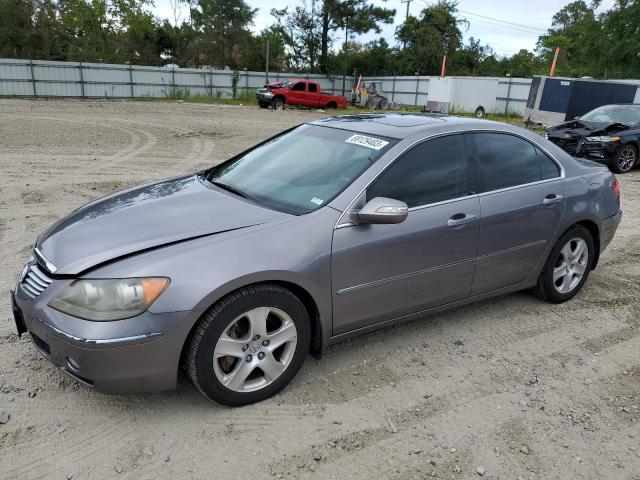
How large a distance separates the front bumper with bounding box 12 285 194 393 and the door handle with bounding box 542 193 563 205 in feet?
9.45

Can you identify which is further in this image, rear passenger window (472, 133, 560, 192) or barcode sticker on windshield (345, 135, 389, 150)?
rear passenger window (472, 133, 560, 192)

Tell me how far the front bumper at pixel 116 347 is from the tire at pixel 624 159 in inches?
480

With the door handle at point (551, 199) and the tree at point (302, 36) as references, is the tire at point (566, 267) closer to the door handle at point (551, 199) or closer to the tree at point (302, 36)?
the door handle at point (551, 199)

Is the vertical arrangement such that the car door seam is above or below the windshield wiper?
below

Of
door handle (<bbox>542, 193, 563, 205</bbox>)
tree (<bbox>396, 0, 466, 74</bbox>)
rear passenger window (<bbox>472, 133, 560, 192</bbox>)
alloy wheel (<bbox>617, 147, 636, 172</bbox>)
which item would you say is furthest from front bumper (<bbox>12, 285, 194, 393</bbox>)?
tree (<bbox>396, 0, 466, 74</bbox>)

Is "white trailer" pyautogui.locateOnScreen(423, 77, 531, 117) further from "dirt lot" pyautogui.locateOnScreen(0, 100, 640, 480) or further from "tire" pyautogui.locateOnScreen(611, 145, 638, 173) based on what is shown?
"dirt lot" pyautogui.locateOnScreen(0, 100, 640, 480)

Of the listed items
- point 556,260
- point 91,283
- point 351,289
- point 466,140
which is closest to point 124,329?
point 91,283

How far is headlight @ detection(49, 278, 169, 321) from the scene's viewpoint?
254cm

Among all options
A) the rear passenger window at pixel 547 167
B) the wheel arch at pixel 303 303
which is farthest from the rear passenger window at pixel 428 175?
the rear passenger window at pixel 547 167

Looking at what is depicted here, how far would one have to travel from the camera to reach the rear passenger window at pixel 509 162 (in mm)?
3867

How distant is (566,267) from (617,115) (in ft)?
34.2

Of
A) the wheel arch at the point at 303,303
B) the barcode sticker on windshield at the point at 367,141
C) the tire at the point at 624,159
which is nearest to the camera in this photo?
the wheel arch at the point at 303,303

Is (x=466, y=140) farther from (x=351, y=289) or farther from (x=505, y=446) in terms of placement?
(x=505, y=446)

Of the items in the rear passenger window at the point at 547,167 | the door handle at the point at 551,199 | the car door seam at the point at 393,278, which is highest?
the rear passenger window at the point at 547,167
